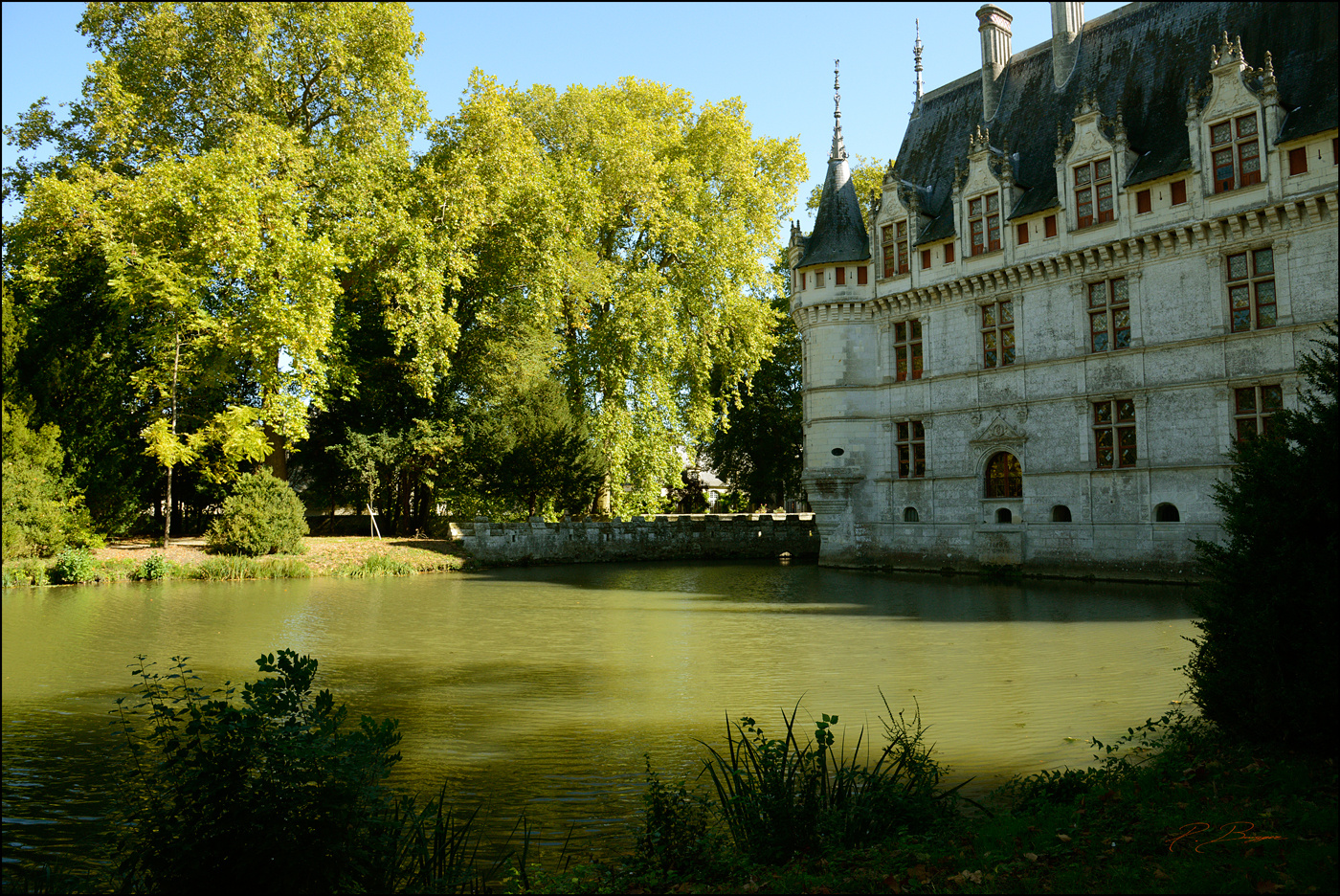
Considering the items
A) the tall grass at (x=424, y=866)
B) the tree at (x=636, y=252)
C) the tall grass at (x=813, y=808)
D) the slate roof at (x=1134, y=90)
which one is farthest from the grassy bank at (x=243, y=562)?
the tall grass at (x=813, y=808)

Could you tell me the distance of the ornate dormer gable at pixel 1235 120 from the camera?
20031 mm

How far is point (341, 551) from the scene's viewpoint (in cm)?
2748

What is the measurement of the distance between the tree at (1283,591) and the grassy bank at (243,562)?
23.4 metres

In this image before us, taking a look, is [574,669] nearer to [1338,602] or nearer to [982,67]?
[1338,602]

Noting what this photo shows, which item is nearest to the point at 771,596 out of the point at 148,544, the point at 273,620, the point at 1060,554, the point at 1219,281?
the point at 1060,554

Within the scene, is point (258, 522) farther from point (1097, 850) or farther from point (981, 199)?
point (1097, 850)

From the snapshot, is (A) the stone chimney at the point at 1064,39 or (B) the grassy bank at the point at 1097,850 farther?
(A) the stone chimney at the point at 1064,39

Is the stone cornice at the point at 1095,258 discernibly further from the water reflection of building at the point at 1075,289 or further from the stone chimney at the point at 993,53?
the stone chimney at the point at 993,53

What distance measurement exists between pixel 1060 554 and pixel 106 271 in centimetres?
2631

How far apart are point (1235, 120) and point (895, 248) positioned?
9630 millimetres

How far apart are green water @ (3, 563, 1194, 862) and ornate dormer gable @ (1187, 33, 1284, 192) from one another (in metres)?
9.55

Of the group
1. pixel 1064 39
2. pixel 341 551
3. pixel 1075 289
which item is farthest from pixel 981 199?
pixel 341 551

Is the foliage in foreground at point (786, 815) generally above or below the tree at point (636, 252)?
below

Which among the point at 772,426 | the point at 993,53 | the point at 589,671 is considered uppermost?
the point at 993,53
